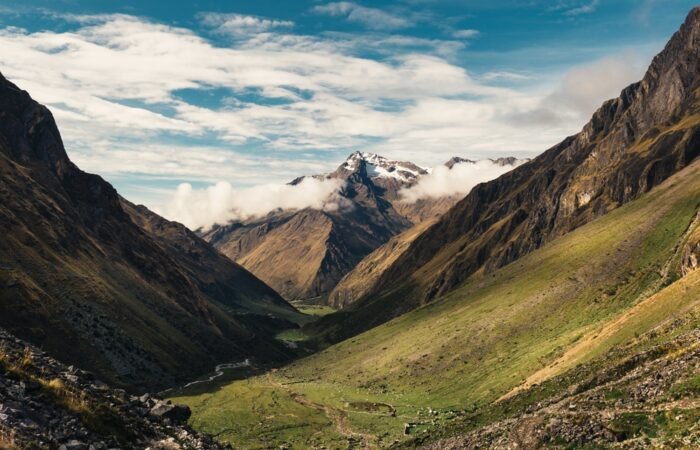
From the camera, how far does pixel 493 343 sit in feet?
420

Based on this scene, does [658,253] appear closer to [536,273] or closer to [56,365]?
[536,273]

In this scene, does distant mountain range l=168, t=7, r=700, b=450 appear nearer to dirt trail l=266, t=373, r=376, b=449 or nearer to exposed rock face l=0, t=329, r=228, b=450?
dirt trail l=266, t=373, r=376, b=449

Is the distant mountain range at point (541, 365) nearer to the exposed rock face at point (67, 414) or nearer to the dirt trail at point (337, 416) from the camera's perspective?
the dirt trail at point (337, 416)

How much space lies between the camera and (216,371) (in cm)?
19362

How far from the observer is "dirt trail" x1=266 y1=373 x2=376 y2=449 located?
3440 inches

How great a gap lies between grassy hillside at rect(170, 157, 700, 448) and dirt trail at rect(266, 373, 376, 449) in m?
0.29

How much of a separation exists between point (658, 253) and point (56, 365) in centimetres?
12793

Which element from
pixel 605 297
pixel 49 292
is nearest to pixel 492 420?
pixel 605 297

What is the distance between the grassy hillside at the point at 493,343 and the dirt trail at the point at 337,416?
0.29m

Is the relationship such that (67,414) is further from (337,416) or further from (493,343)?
(493,343)

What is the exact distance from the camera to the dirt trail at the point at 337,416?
87.4 meters

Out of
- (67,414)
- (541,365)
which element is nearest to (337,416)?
(541,365)

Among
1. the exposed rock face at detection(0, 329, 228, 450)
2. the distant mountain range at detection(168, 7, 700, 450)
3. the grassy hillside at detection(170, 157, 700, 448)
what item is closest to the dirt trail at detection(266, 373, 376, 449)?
the grassy hillside at detection(170, 157, 700, 448)

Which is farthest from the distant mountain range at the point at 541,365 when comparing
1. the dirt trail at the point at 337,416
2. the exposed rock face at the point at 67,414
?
the exposed rock face at the point at 67,414
